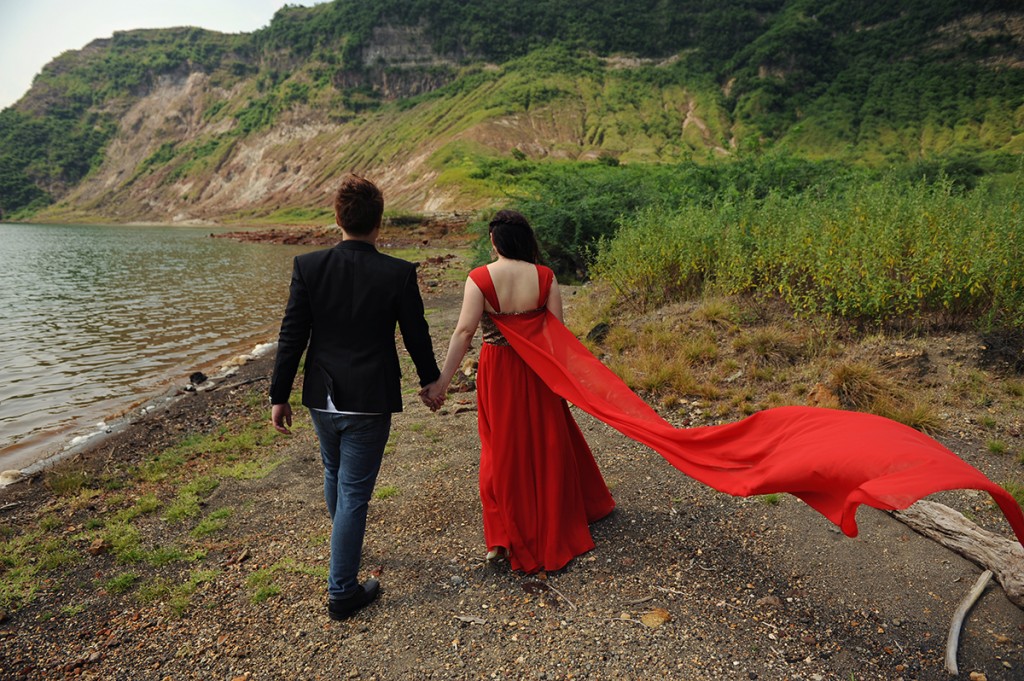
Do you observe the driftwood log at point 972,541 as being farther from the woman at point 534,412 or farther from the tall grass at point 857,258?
the tall grass at point 857,258

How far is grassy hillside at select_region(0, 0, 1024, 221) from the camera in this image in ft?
270

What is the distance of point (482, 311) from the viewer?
4105 mm

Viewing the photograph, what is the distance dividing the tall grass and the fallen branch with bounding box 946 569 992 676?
420cm

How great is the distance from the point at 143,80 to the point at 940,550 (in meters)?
226

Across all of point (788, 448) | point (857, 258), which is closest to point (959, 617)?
point (788, 448)

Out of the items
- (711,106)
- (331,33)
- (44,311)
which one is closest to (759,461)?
(44,311)

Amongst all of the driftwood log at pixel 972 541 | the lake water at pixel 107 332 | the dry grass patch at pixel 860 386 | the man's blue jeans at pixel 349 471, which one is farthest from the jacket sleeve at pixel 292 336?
the lake water at pixel 107 332

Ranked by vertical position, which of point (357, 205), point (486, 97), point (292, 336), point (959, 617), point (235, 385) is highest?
point (486, 97)

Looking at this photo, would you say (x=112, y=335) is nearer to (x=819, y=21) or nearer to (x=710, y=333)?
(x=710, y=333)

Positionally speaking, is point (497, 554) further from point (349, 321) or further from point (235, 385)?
point (235, 385)

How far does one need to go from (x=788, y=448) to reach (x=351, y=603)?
289 cm

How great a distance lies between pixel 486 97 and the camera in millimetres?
110938

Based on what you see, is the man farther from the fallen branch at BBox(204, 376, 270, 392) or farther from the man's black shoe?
the fallen branch at BBox(204, 376, 270, 392)

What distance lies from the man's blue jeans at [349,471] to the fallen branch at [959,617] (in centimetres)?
331
